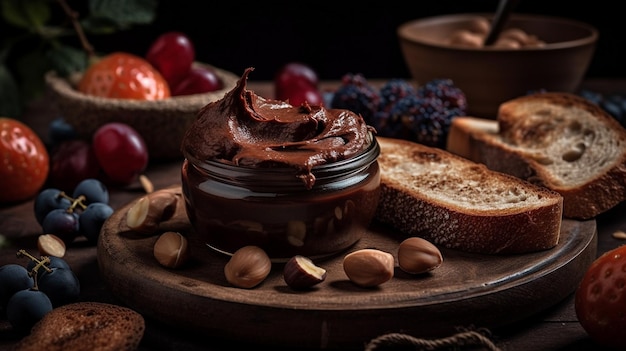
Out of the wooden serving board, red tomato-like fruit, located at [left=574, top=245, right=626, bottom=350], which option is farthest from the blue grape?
red tomato-like fruit, located at [left=574, top=245, right=626, bottom=350]

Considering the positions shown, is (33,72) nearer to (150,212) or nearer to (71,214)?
(71,214)

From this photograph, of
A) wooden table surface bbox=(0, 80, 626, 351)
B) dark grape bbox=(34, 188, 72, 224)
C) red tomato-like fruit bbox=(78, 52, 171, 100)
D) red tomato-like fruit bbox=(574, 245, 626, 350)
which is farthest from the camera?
red tomato-like fruit bbox=(78, 52, 171, 100)

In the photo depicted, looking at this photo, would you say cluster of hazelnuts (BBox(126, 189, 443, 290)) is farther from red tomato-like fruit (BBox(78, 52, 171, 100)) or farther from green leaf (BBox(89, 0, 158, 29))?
green leaf (BBox(89, 0, 158, 29))

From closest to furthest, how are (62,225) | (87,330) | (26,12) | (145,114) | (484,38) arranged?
(87,330)
(62,225)
(145,114)
(26,12)
(484,38)

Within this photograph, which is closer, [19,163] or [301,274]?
[301,274]

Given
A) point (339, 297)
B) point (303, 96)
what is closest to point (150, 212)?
point (339, 297)

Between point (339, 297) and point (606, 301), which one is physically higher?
point (606, 301)
